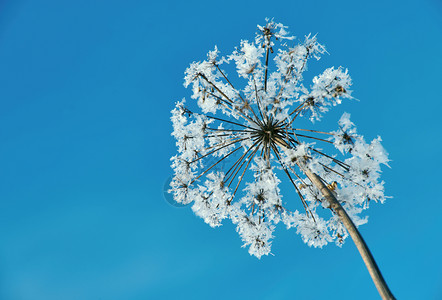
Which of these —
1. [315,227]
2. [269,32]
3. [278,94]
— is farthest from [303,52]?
[315,227]

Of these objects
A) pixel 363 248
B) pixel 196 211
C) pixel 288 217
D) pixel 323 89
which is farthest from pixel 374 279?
pixel 196 211

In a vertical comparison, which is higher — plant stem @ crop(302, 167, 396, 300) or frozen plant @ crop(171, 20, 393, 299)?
frozen plant @ crop(171, 20, 393, 299)

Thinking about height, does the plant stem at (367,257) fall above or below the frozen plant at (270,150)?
below

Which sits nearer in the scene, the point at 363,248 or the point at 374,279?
the point at 374,279

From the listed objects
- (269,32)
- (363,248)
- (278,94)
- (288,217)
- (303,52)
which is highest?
(269,32)

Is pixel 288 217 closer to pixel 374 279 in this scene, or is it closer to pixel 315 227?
pixel 315 227

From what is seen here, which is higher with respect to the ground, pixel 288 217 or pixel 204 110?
pixel 204 110

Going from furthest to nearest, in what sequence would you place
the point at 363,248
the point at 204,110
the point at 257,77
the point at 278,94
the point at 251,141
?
the point at 204,110 → the point at 251,141 → the point at 257,77 → the point at 278,94 → the point at 363,248

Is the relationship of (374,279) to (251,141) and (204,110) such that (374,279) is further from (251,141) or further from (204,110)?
(204,110)

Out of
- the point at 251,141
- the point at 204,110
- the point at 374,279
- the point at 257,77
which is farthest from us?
the point at 204,110
